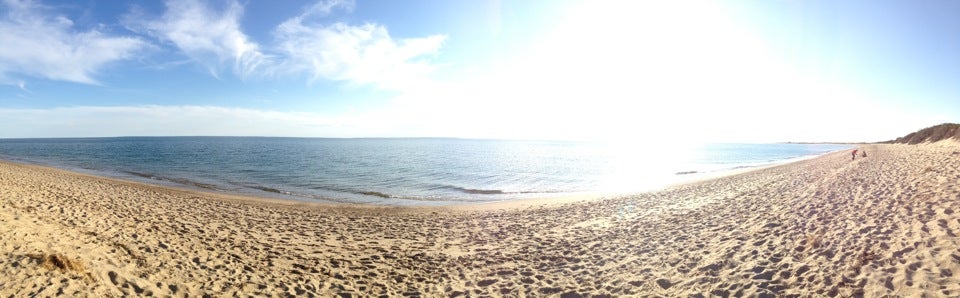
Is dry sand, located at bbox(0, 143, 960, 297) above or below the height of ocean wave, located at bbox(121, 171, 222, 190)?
above

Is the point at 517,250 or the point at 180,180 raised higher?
the point at 517,250

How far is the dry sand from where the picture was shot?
723cm

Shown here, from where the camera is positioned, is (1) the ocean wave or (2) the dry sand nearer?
(2) the dry sand

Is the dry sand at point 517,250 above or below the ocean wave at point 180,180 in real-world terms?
above

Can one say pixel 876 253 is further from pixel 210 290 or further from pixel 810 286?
pixel 210 290

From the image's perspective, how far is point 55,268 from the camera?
7266 millimetres

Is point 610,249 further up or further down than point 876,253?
further down

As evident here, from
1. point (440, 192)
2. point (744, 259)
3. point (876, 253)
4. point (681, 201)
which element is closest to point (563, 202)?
point (681, 201)

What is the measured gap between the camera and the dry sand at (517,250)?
7.23 m

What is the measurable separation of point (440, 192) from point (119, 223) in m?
18.1

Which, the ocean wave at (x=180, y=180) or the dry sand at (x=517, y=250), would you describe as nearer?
the dry sand at (x=517, y=250)

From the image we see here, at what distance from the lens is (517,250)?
11406 mm

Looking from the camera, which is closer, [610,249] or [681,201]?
[610,249]

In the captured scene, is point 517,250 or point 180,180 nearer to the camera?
point 517,250
